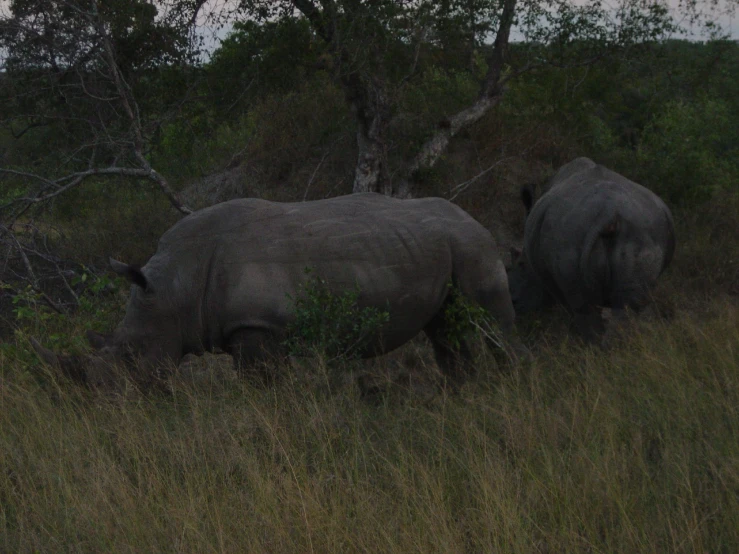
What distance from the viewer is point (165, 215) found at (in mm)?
10633

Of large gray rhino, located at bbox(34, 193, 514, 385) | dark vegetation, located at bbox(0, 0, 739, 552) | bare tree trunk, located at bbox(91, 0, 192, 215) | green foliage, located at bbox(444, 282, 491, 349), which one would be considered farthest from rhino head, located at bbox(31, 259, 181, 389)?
bare tree trunk, located at bbox(91, 0, 192, 215)

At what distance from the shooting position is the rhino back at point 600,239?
7.19 m

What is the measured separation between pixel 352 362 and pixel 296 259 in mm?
796

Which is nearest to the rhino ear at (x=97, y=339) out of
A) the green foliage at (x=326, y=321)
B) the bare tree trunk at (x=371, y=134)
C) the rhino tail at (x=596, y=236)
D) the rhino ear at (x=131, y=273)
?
the rhino ear at (x=131, y=273)

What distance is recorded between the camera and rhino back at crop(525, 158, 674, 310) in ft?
23.6

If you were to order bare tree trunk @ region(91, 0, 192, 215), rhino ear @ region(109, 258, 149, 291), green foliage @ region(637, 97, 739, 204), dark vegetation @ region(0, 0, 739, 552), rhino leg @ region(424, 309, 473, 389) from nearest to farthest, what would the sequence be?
dark vegetation @ region(0, 0, 739, 552), rhino ear @ region(109, 258, 149, 291), rhino leg @ region(424, 309, 473, 389), bare tree trunk @ region(91, 0, 192, 215), green foliage @ region(637, 97, 739, 204)

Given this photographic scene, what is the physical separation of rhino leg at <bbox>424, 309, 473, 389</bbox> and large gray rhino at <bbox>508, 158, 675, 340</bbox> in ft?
5.12

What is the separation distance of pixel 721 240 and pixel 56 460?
8.71 m

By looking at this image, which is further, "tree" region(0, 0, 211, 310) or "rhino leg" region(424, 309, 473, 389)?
"tree" region(0, 0, 211, 310)

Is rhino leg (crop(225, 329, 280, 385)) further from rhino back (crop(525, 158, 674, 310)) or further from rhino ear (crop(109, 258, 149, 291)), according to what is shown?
rhino back (crop(525, 158, 674, 310))

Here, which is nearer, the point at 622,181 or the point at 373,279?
the point at 373,279

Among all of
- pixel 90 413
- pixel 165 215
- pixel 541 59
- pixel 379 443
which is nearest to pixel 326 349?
pixel 379 443

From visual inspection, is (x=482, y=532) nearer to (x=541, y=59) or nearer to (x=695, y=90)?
(x=541, y=59)

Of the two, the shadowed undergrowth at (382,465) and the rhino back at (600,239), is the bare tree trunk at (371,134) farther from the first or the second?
the shadowed undergrowth at (382,465)
